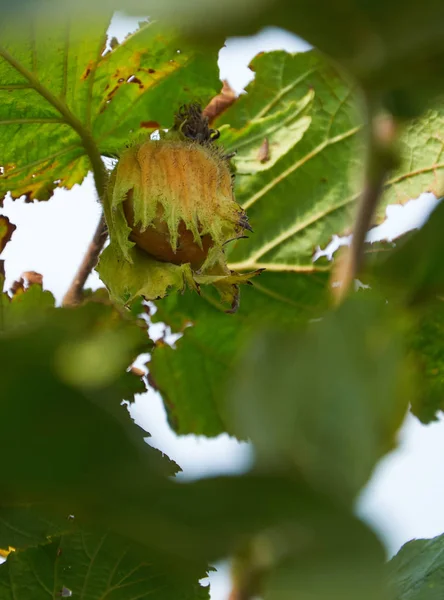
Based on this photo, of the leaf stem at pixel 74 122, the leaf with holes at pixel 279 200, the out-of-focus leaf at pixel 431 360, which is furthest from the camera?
the leaf with holes at pixel 279 200

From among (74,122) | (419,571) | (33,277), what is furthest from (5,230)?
(419,571)

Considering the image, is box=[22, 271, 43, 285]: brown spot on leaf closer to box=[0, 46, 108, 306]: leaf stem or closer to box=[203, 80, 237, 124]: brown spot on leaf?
box=[0, 46, 108, 306]: leaf stem

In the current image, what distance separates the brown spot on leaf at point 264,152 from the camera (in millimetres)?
1597

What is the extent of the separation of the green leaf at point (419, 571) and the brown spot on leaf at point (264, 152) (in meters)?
0.84

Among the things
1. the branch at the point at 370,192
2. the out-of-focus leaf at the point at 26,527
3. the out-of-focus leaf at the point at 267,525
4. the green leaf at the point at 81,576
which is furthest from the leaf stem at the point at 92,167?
the out-of-focus leaf at the point at 267,525

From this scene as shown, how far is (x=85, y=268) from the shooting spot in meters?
1.46

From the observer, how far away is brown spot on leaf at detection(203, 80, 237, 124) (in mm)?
1613

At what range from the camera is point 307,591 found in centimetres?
32

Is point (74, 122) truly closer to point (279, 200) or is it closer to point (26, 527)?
point (279, 200)

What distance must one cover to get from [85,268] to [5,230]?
178 mm

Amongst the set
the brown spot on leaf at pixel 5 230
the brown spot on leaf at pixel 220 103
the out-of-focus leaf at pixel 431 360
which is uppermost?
the brown spot on leaf at pixel 220 103

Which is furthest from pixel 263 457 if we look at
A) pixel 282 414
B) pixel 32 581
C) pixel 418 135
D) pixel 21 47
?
pixel 418 135

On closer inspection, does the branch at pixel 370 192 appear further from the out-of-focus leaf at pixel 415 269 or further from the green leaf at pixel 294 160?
the green leaf at pixel 294 160

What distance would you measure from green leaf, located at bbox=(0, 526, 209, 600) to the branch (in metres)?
0.55
